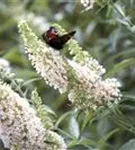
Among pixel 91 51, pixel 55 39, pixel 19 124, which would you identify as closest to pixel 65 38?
pixel 55 39

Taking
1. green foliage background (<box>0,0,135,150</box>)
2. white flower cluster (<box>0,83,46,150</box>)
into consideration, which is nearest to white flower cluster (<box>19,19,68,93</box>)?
white flower cluster (<box>0,83,46,150</box>)

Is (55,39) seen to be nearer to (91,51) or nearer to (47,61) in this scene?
(47,61)

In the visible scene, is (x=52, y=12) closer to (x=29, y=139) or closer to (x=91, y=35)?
(x=91, y=35)

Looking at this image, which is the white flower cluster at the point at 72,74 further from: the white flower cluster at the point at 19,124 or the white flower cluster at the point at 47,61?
the white flower cluster at the point at 19,124

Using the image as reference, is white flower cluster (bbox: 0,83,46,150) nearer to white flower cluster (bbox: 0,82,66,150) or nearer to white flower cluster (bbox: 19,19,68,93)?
white flower cluster (bbox: 0,82,66,150)

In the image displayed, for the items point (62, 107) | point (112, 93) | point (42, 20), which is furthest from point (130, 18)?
point (42, 20)

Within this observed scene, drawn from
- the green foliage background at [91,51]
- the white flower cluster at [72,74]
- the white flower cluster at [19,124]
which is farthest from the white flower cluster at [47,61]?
the green foliage background at [91,51]
